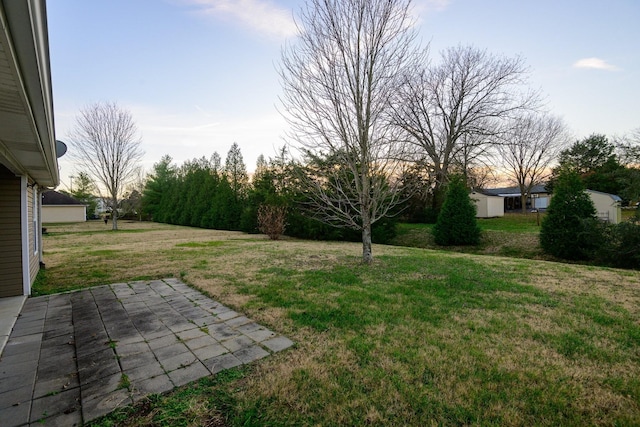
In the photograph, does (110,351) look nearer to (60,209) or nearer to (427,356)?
(427,356)

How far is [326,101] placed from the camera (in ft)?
20.0

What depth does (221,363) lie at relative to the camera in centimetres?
245

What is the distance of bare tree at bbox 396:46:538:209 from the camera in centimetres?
1619

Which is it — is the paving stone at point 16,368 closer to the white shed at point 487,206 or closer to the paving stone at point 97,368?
the paving stone at point 97,368

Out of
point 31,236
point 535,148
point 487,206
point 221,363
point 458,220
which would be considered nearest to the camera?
point 221,363

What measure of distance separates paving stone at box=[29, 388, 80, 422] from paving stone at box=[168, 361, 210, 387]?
58cm

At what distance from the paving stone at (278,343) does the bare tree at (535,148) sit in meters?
21.6

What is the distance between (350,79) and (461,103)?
47.3 feet

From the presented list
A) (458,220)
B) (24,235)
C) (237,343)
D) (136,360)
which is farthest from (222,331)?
(458,220)

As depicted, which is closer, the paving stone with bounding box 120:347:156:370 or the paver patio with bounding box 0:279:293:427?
the paver patio with bounding box 0:279:293:427

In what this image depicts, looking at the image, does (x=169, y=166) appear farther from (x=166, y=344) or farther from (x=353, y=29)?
(x=166, y=344)

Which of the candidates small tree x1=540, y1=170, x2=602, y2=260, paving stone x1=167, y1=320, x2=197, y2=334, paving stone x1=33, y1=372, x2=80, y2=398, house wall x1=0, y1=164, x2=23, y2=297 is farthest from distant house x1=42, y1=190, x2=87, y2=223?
small tree x1=540, y1=170, x2=602, y2=260

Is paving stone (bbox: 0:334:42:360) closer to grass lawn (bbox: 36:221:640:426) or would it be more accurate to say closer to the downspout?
grass lawn (bbox: 36:221:640:426)

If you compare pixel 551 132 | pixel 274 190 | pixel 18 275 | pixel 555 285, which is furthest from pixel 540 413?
pixel 551 132
